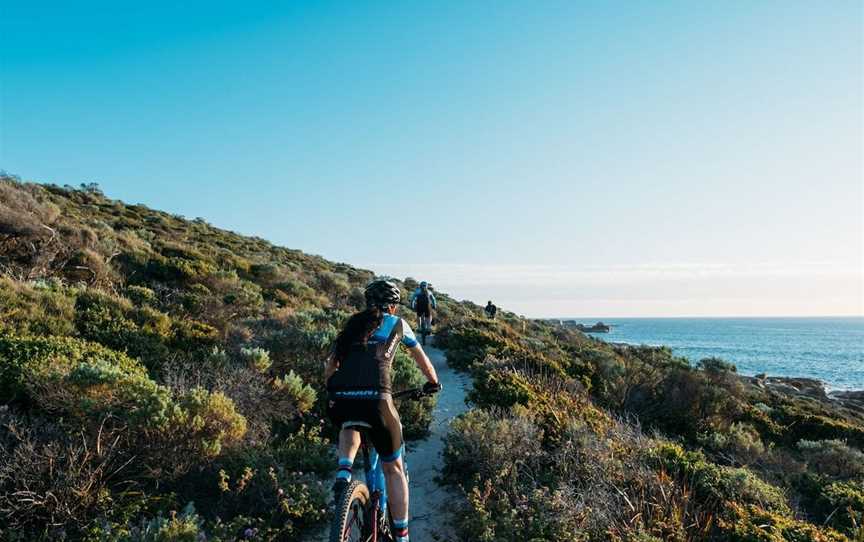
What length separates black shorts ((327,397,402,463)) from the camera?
3764 millimetres

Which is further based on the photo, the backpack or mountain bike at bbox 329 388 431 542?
the backpack

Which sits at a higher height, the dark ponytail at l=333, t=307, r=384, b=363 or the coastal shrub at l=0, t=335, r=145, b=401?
the dark ponytail at l=333, t=307, r=384, b=363

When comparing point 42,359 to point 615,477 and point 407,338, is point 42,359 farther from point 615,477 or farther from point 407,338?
point 615,477

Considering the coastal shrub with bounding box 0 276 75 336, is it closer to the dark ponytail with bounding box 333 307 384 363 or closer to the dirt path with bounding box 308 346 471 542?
the dirt path with bounding box 308 346 471 542

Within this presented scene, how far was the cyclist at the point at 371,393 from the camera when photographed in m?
3.77

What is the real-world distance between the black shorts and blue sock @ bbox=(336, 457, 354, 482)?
26 cm

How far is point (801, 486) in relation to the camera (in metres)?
8.40

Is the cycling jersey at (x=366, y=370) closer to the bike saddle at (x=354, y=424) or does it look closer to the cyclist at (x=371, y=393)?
the cyclist at (x=371, y=393)

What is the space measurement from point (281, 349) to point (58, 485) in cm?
477

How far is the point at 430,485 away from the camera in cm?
650

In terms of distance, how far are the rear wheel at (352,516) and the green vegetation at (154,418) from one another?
1393mm

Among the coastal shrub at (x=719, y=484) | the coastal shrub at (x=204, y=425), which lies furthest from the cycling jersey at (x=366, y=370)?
the coastal shrub at (x=719, y=484)

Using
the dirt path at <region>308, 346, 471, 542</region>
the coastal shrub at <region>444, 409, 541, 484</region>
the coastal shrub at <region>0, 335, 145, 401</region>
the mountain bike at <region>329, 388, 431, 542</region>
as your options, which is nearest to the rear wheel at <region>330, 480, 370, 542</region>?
the mountain bike at <region>329, 388, 431, 542</region>

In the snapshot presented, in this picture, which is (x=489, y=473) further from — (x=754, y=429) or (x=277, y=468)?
(x=754, y=429)
